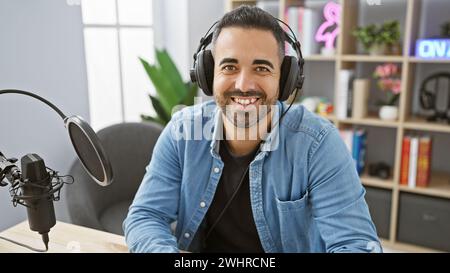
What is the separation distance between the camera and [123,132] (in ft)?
4.40

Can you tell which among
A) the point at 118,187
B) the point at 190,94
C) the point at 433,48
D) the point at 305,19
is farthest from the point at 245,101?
the point at 433,48

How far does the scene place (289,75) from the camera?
79 cm

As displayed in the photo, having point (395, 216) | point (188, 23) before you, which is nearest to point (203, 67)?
point (188, 23)

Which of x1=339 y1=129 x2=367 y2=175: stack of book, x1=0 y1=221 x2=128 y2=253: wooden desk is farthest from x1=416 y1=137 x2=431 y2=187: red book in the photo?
x1=0 y1=221 x2=128 y2=253: wooden desk

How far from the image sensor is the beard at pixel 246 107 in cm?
77

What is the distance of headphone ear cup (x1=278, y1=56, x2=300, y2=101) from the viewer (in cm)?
79

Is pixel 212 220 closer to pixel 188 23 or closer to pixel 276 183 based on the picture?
pixel 276 183

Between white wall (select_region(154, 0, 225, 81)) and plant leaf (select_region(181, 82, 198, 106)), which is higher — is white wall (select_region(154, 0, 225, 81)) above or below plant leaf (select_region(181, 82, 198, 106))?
above

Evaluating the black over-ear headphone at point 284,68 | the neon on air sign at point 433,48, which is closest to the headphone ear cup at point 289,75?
the black over-ear headphone at point 284,68

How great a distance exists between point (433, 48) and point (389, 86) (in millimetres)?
300

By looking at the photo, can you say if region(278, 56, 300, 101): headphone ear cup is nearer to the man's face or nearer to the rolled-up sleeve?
the man's face

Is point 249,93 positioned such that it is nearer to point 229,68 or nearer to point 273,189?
point 229,68

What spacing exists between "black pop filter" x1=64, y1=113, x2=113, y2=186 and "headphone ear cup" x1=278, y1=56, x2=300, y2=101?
0.46 metres

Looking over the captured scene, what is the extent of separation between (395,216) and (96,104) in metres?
1.85
